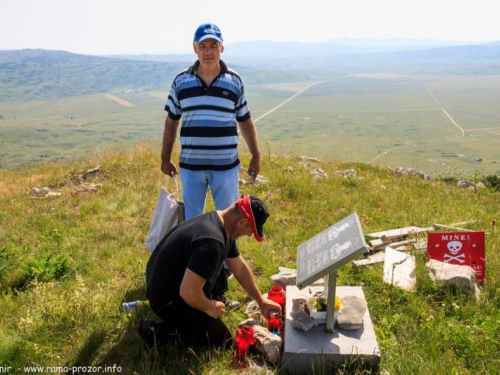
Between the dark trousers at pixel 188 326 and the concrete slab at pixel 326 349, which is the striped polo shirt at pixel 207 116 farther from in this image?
the concrete slab at pixel 326 349

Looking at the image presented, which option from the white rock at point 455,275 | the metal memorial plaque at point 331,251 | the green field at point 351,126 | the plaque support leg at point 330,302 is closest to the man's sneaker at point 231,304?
the metal memorial plaque at point 331,251

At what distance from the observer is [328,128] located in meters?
118

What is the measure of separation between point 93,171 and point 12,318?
6.65m

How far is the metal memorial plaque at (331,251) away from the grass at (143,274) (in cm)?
88

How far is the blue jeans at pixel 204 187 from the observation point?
14.8 ft

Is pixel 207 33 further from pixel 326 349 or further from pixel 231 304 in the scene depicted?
pixel 326 349

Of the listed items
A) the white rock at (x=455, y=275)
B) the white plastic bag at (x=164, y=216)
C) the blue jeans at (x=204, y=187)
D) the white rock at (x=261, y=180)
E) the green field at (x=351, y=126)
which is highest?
the blue jeans at (x=204, y=187)

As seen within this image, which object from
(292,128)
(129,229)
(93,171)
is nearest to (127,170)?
(93,171)

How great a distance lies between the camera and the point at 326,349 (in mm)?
3283

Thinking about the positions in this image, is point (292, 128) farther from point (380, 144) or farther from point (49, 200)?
point (49, 200)

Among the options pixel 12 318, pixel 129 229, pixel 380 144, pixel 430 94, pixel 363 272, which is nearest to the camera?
pixel 12 318

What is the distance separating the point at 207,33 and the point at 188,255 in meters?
2.34

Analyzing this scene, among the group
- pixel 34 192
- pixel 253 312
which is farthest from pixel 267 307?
A: pixel 34 192

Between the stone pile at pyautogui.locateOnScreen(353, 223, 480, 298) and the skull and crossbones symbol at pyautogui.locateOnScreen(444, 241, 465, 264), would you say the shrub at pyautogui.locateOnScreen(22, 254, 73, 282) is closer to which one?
the stone pile at pyautogui.locateOnScreen(353, 223, 480, 298)
